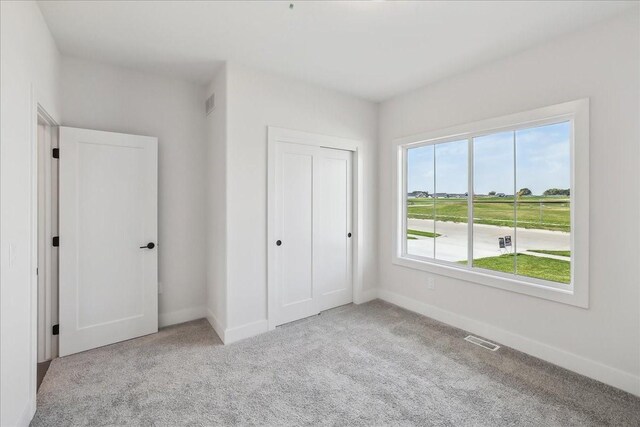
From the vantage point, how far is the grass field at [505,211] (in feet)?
8.58

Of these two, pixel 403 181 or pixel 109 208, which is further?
pixel 403 181

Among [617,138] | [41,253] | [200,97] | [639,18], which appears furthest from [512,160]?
[41,253]

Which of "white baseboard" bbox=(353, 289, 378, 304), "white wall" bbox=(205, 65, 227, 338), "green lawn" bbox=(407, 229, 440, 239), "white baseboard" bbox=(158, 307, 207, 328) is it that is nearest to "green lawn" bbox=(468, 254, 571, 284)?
"green lawn" bbox=(407, 229, 440, 239)

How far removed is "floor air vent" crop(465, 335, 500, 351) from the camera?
277 cm

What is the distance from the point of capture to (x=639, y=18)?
2.08 meters

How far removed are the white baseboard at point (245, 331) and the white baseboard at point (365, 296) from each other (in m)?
1.36

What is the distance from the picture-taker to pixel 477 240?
3.18 meters

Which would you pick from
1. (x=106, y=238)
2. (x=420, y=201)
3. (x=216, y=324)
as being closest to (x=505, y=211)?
(x=420, y=201)

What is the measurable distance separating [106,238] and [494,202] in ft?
12.9

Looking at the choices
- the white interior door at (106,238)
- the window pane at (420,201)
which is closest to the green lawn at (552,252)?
the window pane at (420,201)

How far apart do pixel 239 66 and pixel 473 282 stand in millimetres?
3300

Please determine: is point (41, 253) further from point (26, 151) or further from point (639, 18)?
point (639, 18)

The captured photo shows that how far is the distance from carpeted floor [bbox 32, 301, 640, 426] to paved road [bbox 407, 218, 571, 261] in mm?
933

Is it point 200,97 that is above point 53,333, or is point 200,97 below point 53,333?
above
